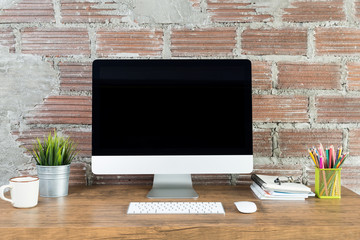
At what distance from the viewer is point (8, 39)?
155 centimetres

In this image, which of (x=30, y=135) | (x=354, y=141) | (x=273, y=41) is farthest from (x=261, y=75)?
(x=30, y=135)

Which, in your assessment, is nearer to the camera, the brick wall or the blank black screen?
the blank black screen

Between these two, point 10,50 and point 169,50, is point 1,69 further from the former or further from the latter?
point 169,50

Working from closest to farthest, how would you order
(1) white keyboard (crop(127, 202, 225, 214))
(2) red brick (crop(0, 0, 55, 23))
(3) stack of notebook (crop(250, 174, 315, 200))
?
(1) white keyboard (crop(127, 202, 225, 214))
(3) stack of notebook (crop(250, 174, 315, 200))
(2) red brick (crop(0, 0, 55, 23))

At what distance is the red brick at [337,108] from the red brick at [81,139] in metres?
1.06

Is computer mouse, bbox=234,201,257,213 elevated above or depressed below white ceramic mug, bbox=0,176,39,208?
below

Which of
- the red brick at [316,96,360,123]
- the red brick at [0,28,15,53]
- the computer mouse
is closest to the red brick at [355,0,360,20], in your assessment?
Answer: the red brick at [316,96,360,123]

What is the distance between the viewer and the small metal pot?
4.29 feet

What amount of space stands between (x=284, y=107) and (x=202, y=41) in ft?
1.58

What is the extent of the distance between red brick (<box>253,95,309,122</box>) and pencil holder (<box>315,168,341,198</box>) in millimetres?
336

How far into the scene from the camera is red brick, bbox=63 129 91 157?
156 centimetres

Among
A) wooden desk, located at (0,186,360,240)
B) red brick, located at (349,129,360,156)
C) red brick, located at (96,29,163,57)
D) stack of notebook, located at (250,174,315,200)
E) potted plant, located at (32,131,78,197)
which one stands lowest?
wooden desk, located at (0,186,360,240)

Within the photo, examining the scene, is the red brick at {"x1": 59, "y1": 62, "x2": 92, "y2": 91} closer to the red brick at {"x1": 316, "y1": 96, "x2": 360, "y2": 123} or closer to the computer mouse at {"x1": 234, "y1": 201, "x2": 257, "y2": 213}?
the computer mouse at {"x1": 234, "y1": 201, "x2": 257, "y2": 213}

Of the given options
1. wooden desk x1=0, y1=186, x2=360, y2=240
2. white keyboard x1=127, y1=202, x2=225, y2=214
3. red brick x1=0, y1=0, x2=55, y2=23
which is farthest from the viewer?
red brick x1=0, y1=0, x2=55, y2=23
